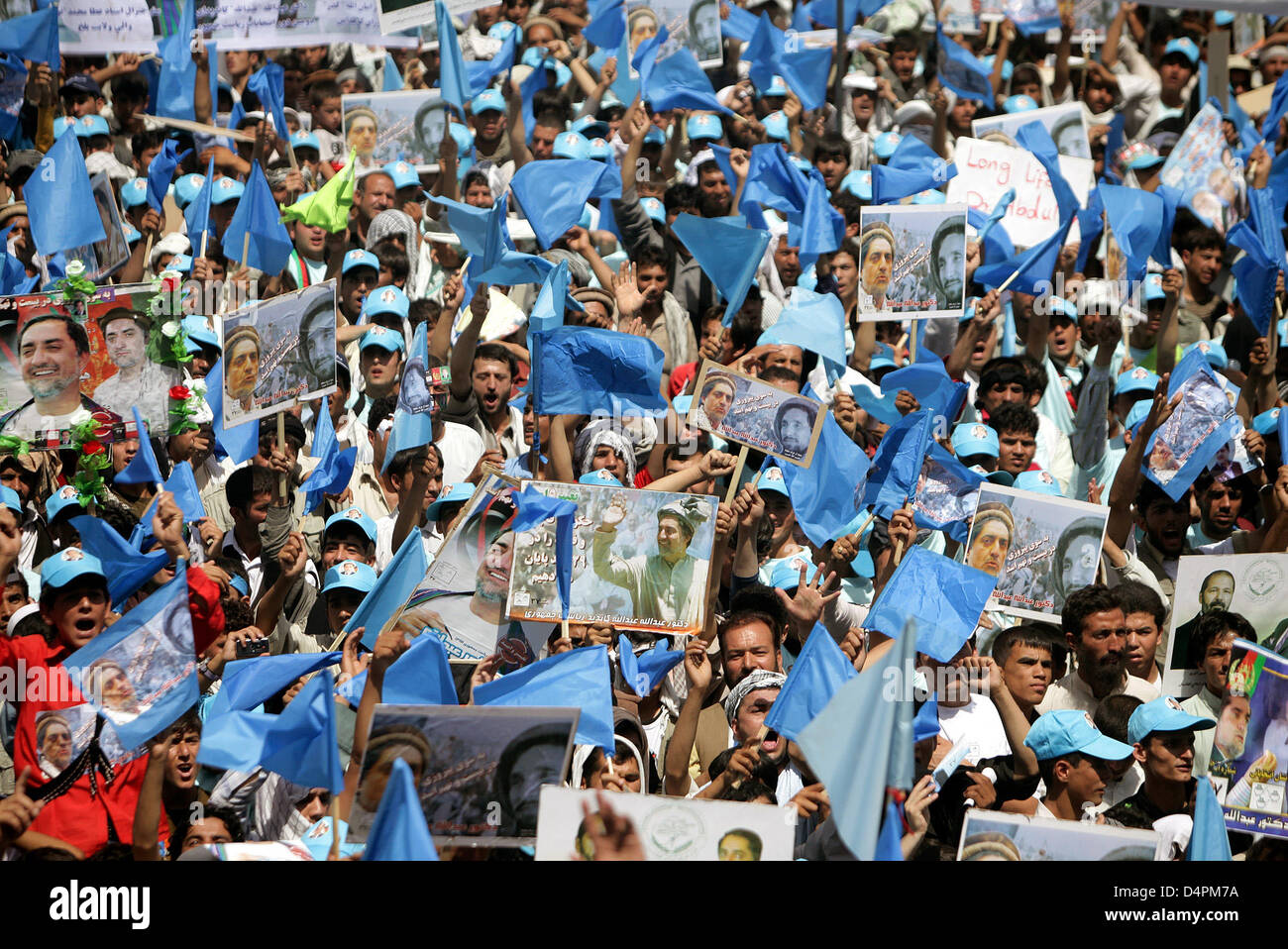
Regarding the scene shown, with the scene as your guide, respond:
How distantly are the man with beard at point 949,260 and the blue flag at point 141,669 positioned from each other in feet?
13.5

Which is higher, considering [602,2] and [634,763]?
[602,2]

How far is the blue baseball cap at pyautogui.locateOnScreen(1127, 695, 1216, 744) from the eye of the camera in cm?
554

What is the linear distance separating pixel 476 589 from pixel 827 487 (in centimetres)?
157

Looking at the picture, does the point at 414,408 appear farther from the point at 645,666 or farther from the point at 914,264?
the point at 914,264

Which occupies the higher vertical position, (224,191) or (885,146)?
(885,146)

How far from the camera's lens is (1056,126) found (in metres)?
10.3

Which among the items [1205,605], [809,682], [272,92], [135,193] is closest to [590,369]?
Answer: [809,682]

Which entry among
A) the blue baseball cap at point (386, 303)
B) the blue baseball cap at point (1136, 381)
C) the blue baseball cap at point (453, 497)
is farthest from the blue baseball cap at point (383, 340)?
the blue baseball cap at point (1136, 381)

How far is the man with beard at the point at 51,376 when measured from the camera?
22.4 feet

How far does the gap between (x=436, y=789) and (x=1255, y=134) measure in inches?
304

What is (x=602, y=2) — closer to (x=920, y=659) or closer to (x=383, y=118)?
(x=383, y=118)

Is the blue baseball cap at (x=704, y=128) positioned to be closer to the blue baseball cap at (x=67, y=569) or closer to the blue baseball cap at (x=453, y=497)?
the blue baseball cap at (x=453, y=497)

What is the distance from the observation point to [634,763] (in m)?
5.52
